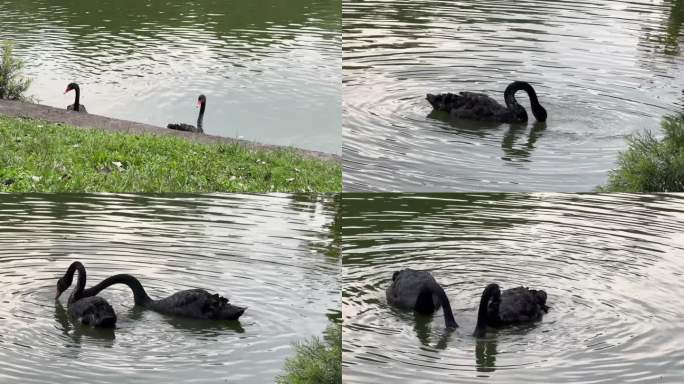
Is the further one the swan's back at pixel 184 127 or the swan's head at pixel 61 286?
the swan's back at pixel 184 127

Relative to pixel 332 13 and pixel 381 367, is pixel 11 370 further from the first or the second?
pixel 332 13

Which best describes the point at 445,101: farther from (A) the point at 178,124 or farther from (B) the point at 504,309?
(A) the point at 178,124

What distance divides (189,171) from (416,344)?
11.4 feet

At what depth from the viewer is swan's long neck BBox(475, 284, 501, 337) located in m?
7.39

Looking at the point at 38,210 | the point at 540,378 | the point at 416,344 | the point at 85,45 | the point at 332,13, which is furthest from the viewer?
the point at 332,13

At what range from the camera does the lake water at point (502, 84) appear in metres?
8.90

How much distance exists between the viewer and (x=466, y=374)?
6688mm

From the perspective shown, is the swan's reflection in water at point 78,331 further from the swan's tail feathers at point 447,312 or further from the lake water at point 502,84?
the lake water at point 502,84

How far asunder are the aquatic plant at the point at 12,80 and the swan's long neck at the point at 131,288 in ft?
20.7

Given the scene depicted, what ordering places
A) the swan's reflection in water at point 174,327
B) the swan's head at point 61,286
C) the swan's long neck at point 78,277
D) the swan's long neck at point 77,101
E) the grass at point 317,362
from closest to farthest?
the grass at point 317,362 < the swan's reflection in water at point 174,327 < the swan's long neck at point 78,277 < the swan's head at point 61,286 < the swan's long neck at point 77,101

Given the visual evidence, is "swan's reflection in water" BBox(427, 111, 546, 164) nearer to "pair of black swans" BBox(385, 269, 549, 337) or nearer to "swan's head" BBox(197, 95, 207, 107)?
"pair of black swans" BBox(385, 269, 549, 337)

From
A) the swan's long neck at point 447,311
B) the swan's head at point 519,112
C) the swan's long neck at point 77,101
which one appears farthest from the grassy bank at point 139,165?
the swan's long neck at point 77,101

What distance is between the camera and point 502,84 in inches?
457

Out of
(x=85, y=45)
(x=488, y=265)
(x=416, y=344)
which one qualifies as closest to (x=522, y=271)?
(x=488, y=265)
